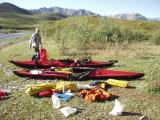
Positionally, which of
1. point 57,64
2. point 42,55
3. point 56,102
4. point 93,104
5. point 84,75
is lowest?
point 93,104

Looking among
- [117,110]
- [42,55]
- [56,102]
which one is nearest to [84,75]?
[56,102]

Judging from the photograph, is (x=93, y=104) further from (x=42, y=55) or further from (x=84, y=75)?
(x=42, y=55)

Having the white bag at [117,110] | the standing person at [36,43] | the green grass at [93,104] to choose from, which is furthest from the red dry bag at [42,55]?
the white bag at [117,110]

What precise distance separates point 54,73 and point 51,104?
5362 mm

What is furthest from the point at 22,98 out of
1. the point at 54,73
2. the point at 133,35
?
the point at 133,35

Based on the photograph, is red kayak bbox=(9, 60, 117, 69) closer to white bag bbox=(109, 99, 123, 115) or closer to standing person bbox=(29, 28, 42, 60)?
standing person bbox=(29, 28, 42, 60)

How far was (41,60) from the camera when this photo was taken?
24.8 metres

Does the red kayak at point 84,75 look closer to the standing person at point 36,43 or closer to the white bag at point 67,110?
the standing person at point 36,43

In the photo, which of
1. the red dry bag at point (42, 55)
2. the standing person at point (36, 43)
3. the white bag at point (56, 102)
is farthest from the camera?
the standing person at point (36, 43)

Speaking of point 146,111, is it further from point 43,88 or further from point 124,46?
point 124,46

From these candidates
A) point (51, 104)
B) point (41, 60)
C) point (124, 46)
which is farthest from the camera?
point (124, 46)

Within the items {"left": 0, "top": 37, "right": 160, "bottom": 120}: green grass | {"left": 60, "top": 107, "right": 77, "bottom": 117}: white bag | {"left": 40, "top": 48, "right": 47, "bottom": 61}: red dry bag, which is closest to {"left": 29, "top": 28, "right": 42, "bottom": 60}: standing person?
{"left": 40, "top": 48, "right": 47, "bottom": 61}: red dry bag

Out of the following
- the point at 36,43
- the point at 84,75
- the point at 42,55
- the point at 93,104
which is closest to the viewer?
the point at 93,104

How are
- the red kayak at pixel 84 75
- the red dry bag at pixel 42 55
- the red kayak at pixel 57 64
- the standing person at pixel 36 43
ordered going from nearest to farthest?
the red kayak at pixel 84 75, the red kayak at pixel 57 64, the red dry bag at pixel 42 55, the standing person at pixel 36 43
